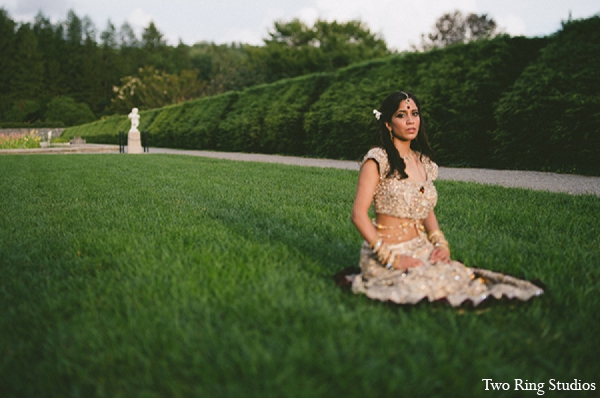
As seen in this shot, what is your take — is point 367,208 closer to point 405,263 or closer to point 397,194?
point 397,194

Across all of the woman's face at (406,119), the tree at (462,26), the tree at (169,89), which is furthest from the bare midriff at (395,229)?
the tree at (169,89)

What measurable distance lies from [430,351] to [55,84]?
83484mm

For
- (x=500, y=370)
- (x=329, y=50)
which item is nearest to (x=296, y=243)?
(x=500, y=370)

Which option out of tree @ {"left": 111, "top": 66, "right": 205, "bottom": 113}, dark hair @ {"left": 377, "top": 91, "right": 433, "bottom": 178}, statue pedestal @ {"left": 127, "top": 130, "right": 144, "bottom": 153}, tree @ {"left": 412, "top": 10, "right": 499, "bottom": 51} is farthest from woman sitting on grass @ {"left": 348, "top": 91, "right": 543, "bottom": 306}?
tree @ {"left": 111, "top": 66, "right": 205, "bottom": 113}

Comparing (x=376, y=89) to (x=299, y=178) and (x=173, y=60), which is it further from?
(x=173, y=60)

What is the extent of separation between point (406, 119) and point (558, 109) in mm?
7678

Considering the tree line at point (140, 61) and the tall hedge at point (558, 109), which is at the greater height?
the tree line at point (140, 61)

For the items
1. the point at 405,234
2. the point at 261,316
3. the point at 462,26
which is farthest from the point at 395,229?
the point at 462,26

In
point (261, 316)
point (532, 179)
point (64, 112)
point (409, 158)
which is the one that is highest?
point (64, 112)

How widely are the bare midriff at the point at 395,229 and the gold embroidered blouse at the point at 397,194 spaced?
31 millimetres

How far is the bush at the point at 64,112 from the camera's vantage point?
213ft

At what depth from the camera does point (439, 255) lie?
256 cm

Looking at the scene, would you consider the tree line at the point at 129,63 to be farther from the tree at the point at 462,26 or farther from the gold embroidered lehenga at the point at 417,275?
the gold embroidered lehenga at the point at 417,275

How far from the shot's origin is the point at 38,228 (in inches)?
163
